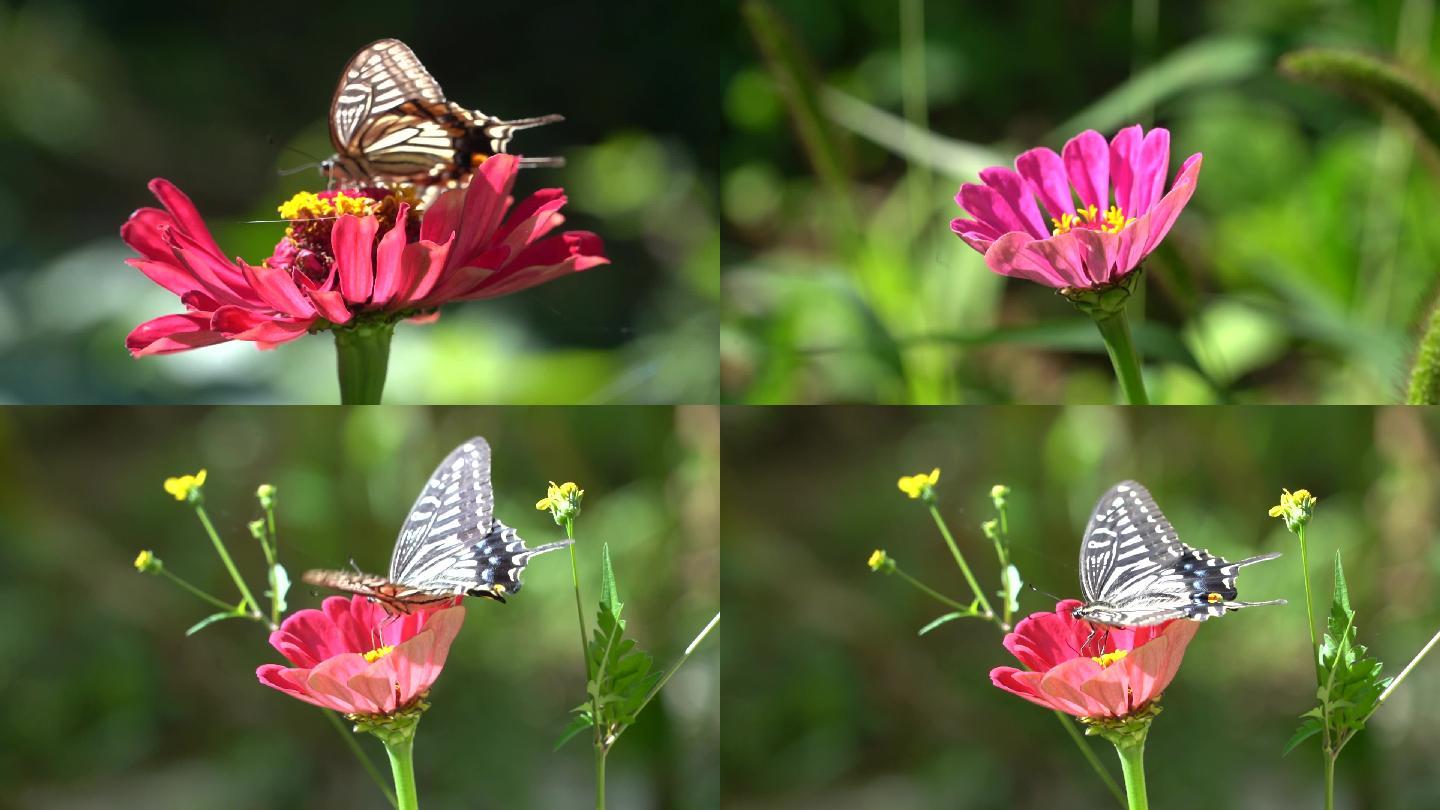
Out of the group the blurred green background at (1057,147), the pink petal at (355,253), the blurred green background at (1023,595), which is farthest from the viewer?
the blurred green background at (1057,147)

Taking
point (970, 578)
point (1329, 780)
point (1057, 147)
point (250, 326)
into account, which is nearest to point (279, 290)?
point (250, 326)

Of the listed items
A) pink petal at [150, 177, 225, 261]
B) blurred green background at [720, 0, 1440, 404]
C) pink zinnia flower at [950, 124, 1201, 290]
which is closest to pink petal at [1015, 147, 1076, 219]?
pink zinnia flower at [950, 124, 1201, 290]

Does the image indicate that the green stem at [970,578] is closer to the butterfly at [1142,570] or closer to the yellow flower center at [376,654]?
the butterfly at [1142,570]

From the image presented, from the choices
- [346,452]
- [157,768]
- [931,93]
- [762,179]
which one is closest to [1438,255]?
[931,93]

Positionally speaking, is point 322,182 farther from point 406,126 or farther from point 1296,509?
point 1296,509

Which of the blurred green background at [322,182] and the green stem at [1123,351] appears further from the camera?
the blurred green background at [322,182]

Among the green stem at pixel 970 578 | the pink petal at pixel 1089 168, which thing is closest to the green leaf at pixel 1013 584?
the green stem at pixel 970 578
